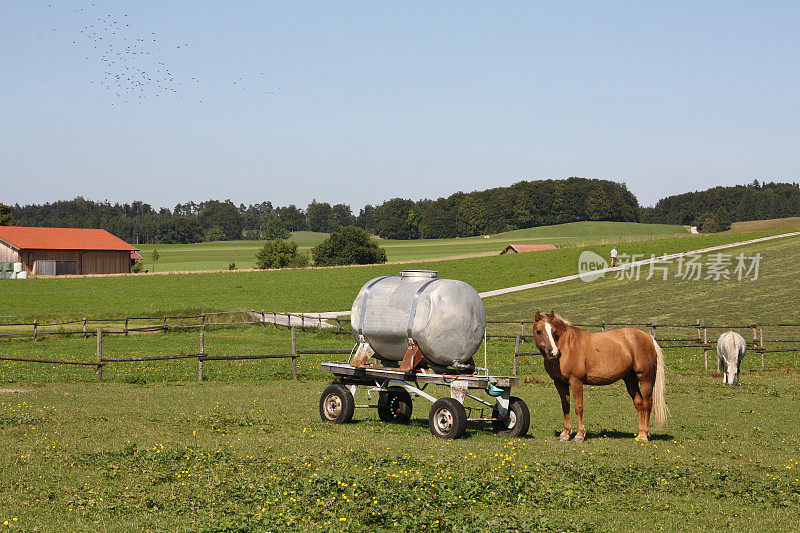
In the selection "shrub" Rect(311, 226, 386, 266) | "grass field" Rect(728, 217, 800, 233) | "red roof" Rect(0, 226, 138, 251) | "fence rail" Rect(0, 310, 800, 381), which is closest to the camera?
"fence rail" Rect(0, 310, 800, 381)

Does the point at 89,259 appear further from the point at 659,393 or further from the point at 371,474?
the point at 371,474

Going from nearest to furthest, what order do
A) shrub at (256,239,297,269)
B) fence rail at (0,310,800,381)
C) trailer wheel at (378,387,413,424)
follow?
1. trailer wheel at (378,387,413,424)
2. fence rail at (0,310,800,381)
3. shrub at (256,239,297,269)

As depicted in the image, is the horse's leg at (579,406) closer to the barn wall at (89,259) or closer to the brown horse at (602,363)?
the brown horse at (602,363)

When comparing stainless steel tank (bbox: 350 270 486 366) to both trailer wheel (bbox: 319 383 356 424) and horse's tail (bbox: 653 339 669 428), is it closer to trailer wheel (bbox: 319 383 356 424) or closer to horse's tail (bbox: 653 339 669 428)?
trailer wheel (bbox: 319 383 356 424)

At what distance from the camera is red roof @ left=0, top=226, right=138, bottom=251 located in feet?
260

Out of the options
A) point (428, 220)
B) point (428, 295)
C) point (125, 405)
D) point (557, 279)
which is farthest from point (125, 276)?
point (428, 220)

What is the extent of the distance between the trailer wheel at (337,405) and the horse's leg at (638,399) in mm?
5560

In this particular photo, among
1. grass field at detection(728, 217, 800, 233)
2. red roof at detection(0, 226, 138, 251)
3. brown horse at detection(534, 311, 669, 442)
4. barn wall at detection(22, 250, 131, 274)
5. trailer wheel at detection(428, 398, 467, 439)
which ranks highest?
grass field at detection(728, 217, 800, 233)

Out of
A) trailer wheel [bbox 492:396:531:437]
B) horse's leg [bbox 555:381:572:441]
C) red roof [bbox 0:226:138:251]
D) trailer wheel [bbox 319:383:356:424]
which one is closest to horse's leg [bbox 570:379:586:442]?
horse's leg [bbox 555:381:572:441]

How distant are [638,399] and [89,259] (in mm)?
81659

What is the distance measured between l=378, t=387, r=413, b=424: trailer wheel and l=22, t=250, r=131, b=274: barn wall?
74577 millimetres

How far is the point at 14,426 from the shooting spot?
1324 centimetres

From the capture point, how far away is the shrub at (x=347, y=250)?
100m

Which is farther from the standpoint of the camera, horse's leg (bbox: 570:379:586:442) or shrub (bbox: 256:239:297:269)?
shrub (bbox: 256:239:297:269)
